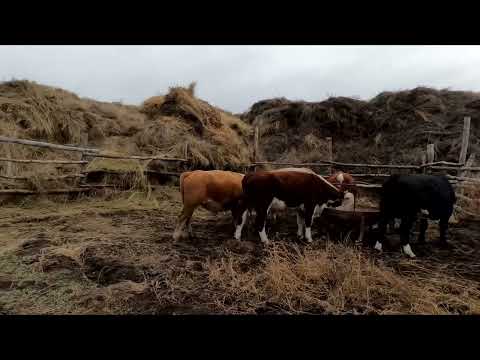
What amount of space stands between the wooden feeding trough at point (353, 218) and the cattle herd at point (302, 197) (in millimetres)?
228

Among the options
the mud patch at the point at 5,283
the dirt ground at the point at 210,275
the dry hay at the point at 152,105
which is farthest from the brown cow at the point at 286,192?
the dry hay at the point at 152,105

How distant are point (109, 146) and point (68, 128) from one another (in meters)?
1.74

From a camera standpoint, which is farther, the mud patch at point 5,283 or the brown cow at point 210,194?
the brown cow at point 210,194

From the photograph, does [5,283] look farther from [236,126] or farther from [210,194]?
[236,126]

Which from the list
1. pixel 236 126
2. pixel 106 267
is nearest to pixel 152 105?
pixel 236 126

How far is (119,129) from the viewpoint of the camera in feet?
39.8

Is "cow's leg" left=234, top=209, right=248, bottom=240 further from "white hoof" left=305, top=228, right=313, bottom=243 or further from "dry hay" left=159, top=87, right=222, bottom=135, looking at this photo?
"dry hay" left=159, top=87, right=222, bottom=135

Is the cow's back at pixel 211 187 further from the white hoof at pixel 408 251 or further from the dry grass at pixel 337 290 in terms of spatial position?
the white hoof at pixel 408 251

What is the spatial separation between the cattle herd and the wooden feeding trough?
0.23m

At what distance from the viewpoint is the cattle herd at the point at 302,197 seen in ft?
16.9

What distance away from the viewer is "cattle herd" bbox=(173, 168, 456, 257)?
16.9ft

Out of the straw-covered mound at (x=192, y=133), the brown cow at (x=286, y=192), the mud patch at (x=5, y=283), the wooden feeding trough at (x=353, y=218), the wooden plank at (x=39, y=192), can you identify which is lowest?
the mud patch at (x=5, y=283)
